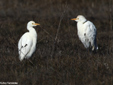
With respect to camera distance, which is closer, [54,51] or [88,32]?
[54,51]

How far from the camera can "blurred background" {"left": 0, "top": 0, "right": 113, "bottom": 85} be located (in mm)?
4424

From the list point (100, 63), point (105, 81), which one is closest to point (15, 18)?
point (100, 63)

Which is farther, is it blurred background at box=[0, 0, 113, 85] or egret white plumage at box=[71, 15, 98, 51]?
egret white plumage at box=[71, 15, 98, 51]

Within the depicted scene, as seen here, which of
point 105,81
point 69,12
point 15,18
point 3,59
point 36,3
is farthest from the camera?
point 36,3

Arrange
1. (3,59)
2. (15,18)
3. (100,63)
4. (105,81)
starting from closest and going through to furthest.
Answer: (105,81) → (100,63) → (3,59) → (15,18)

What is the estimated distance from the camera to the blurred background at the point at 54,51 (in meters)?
4.42

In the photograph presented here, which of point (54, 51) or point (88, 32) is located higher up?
point (88, 32)

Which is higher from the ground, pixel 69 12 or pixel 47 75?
pixel 69 12

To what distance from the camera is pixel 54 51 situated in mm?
6641

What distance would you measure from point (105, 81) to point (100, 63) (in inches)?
32.8

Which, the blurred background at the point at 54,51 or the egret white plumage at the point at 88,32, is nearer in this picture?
the blurred background at the point at 54,51

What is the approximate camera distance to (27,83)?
4.21 meters

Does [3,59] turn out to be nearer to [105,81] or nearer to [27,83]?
[27,83]

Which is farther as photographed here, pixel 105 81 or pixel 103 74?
pixel 103 74
